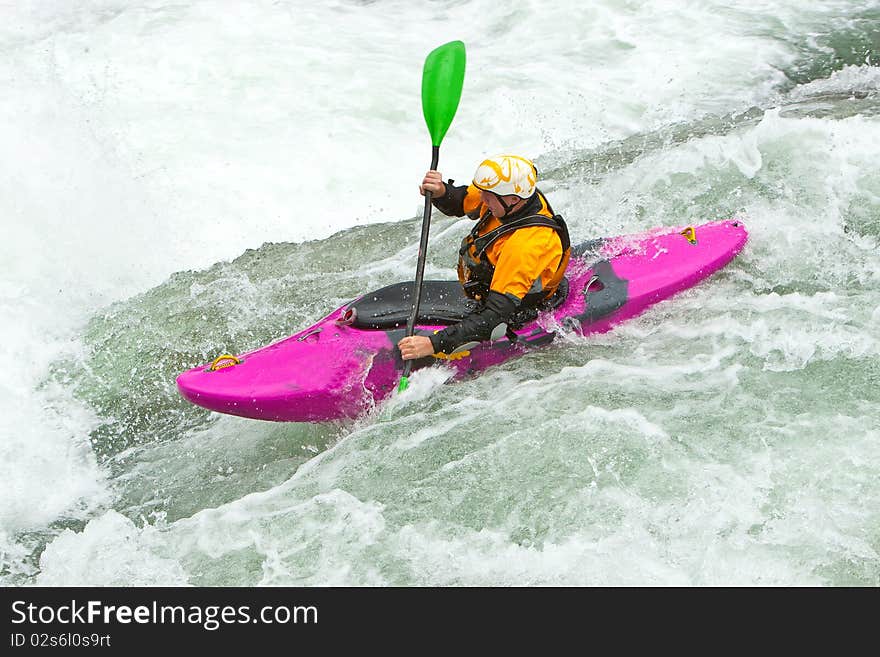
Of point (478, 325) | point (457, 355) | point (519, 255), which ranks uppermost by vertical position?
point (519, 255)

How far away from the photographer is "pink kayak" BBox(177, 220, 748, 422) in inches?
162

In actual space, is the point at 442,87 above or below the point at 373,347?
above

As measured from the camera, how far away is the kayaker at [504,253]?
383 centimetres

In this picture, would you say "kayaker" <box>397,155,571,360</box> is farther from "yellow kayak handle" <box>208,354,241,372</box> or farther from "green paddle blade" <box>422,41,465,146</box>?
"green paddle blade" <box>422,41,465,146</box>

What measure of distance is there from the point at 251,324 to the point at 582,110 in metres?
4.47

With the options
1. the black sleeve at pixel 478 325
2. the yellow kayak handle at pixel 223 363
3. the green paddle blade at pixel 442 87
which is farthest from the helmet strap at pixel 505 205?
the yellow kayak handle at pixel 223 363

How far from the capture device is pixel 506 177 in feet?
12.5

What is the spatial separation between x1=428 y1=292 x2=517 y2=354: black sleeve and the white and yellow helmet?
1.50 ft

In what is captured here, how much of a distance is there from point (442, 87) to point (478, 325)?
1.69m

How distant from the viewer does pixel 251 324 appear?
5.35 metres

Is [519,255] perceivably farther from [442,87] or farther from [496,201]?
[442,87]

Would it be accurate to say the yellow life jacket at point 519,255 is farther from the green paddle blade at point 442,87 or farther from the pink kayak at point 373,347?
the green paddle blade at point 442,87

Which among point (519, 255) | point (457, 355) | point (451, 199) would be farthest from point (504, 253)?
point (451, 199)

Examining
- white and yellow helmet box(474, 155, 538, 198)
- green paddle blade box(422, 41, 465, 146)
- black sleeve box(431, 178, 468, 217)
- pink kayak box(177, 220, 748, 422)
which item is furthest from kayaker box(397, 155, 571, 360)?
green paddle blade box(422, 41, 465, 146)
